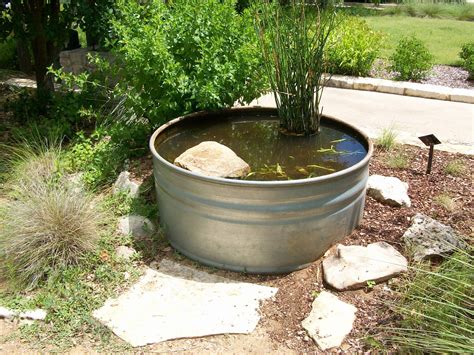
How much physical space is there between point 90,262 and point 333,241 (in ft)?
4.49

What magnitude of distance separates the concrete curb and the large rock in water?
2.78m

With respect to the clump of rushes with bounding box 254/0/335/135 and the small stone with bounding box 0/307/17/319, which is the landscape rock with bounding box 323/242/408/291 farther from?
the small stone with bounding box 0/307/17/319

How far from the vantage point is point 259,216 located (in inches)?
107

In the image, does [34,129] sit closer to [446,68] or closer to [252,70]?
[252,70]

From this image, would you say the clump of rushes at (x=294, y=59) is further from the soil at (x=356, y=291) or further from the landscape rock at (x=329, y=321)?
the landscape rock at (x=329, y=321)

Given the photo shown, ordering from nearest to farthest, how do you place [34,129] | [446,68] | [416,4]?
[34,129] < [446,68] < [416,4]

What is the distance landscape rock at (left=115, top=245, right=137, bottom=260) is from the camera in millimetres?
3027

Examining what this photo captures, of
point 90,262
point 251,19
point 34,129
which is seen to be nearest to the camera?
point 90,262

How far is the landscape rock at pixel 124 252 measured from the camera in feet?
9.93

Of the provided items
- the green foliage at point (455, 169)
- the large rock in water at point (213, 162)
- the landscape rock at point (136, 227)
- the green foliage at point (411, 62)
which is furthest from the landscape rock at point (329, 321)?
the green foliage at point (411, 62)

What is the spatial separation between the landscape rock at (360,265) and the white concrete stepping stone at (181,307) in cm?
34

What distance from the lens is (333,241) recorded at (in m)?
2.99

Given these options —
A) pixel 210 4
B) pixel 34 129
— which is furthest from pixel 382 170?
pixel 34 129

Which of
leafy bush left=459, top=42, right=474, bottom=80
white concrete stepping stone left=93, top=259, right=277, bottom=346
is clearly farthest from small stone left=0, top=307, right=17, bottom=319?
leafy bush left=459, top=42, right=474, bottom=80
